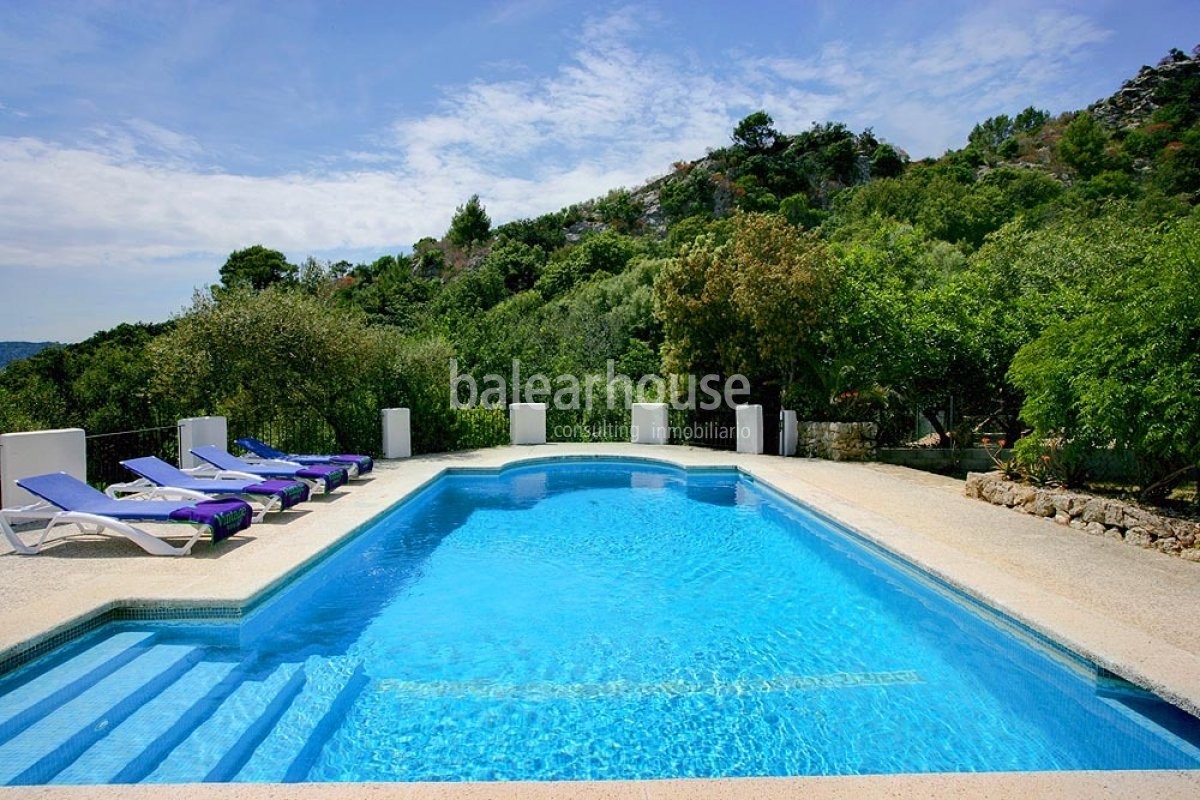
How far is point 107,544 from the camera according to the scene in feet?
23.6

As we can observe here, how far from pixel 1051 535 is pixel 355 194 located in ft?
63.4

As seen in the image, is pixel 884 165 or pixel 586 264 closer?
pixel 586 264

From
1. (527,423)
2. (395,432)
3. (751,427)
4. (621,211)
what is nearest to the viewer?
(395,432)

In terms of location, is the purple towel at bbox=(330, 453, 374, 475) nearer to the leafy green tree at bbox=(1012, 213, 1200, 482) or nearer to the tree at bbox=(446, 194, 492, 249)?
the leafy green tree at bbox=(1012, 213, 1200, 482)

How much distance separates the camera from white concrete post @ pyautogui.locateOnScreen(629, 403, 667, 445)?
54.9ft

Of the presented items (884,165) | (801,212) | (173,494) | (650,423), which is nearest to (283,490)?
(173,494)

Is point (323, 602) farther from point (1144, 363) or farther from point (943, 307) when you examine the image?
point (943, 307)

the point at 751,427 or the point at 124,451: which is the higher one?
the point at 751,427

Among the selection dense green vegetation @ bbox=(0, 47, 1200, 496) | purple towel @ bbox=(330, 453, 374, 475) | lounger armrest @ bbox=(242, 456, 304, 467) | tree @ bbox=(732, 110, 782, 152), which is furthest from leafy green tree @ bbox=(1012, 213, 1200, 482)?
tree @ bbox=(732, 110, 782, 152)

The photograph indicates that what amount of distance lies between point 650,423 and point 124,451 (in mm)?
10581

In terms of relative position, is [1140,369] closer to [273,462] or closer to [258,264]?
[273,462]

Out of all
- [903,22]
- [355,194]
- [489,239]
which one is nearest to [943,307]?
[903,22]

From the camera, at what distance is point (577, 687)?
4.80m

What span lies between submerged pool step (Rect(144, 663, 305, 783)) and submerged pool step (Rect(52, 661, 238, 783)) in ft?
0.53
